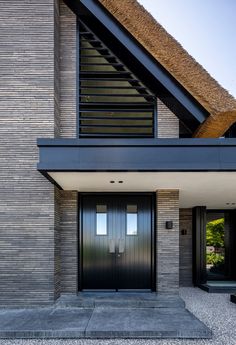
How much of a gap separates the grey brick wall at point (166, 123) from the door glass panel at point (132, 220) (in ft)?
7.36

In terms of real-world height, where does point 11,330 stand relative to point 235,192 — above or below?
below

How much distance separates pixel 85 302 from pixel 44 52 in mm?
6623

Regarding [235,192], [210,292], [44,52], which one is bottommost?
[210,292]

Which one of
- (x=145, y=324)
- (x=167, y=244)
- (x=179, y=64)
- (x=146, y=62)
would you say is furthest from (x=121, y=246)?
(x=179, y=64)

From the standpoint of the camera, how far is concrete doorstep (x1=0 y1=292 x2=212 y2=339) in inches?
248

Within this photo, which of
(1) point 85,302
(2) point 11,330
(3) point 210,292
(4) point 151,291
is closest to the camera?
(2) point 11,330

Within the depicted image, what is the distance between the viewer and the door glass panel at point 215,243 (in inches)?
550

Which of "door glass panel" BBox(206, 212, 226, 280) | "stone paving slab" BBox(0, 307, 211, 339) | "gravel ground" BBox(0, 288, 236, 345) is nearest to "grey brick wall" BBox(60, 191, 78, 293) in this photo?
"stone paving slab" BBox(0, 307, 211, 339)

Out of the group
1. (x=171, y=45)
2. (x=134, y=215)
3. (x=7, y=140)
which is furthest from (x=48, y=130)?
(x=171, y=45)

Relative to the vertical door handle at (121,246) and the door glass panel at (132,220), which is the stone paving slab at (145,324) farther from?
the door glass panel at (132,220)

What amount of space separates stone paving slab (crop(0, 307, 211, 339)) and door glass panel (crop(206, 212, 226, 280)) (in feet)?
21.4

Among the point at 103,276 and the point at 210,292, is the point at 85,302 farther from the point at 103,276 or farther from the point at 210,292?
the point at 210,292

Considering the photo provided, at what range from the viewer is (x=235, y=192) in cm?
945

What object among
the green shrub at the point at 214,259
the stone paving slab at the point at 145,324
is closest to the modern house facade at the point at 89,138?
the stone paving slab at the point at 145,324
